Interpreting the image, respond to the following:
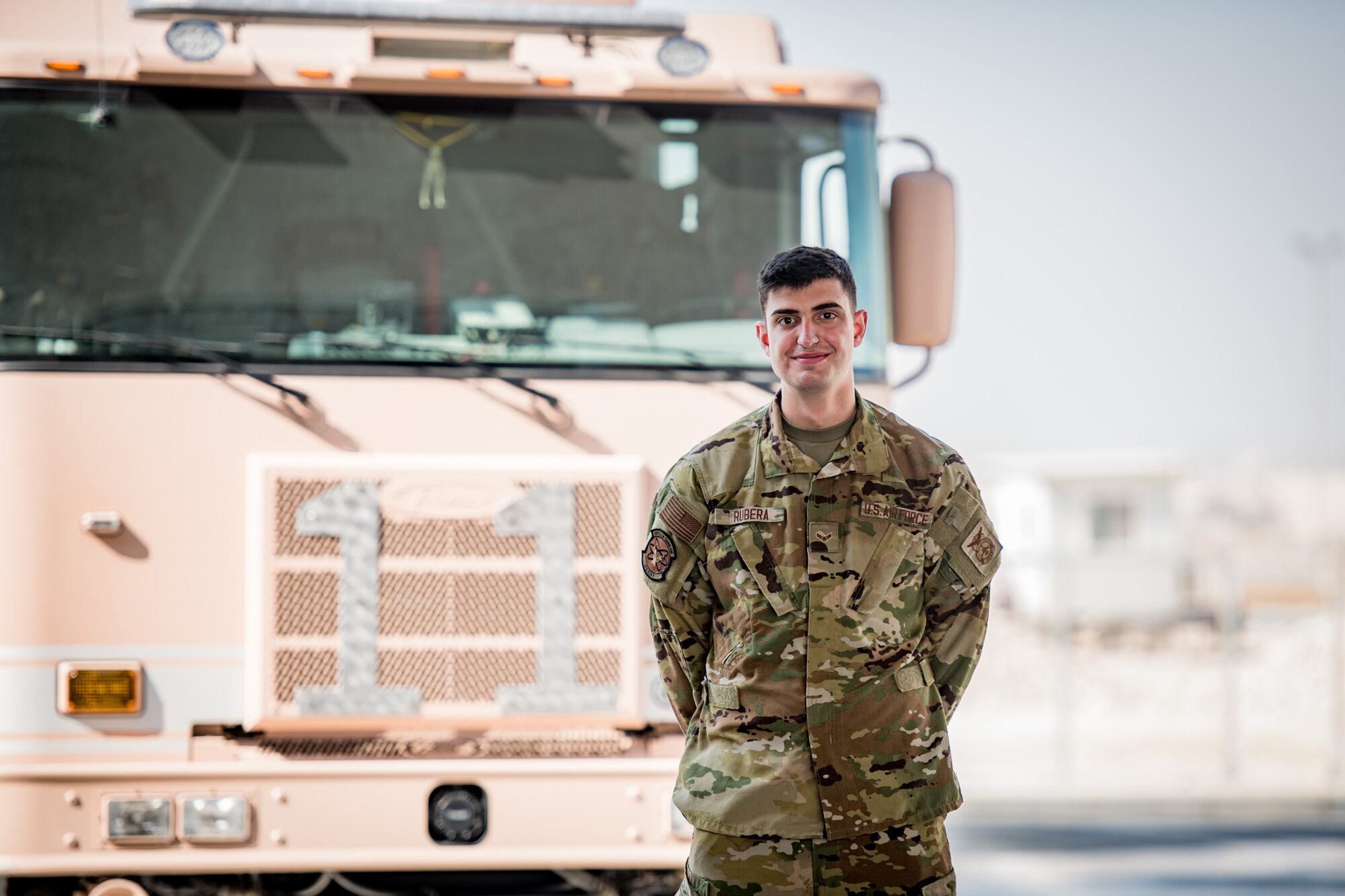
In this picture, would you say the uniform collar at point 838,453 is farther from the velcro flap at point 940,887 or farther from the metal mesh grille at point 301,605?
the metal mesh grille at point 301,605

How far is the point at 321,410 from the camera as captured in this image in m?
4.50

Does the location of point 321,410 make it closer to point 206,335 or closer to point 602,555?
point 206,335

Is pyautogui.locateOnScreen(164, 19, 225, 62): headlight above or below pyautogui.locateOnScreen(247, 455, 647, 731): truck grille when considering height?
above

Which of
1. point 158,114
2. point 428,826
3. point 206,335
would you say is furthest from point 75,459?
point 428,826

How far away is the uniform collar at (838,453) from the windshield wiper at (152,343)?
1.93m

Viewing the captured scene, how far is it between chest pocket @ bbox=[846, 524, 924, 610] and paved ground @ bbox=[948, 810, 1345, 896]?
584 cm

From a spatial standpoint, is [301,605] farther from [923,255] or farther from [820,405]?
[923,255]

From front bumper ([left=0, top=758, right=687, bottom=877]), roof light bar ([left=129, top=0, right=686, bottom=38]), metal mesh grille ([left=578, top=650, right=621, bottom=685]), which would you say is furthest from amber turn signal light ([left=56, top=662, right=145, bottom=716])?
roof light bar ([left=129, top=0, right=686, bottom=38])

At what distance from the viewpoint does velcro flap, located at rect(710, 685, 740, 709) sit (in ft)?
9.61

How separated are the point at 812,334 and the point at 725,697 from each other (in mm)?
699

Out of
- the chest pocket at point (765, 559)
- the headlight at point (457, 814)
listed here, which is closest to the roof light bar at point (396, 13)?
the headlight at point (457, 814)

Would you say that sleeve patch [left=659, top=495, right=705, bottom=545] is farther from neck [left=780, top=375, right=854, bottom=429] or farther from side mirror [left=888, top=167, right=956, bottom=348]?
side mirror [left=888, top=167, right=956, bottom=348]

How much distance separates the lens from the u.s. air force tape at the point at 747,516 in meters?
2.96

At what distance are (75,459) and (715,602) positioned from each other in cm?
227
